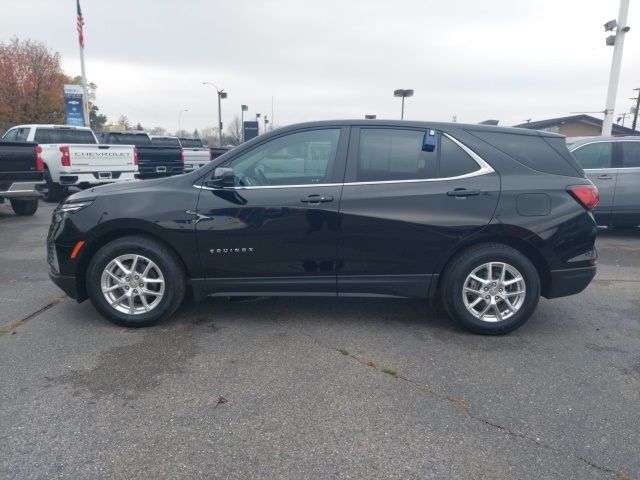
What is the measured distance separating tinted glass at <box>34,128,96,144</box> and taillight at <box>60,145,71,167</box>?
266 centimetres

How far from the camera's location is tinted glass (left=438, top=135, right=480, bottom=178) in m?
4.08

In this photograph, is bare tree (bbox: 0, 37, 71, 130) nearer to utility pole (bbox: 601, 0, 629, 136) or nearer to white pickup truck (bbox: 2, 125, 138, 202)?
white pickup truck (bbox: 2, 125, 138, 202)

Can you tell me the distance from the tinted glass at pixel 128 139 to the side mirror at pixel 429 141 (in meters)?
16.3

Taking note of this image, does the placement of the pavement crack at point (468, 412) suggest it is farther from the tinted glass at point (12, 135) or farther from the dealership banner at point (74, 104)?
the dealership banner at point (74, 104)

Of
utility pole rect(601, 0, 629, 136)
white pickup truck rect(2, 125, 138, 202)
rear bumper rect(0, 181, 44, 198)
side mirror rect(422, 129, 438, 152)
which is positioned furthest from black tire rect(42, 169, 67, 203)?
utility pole rect(601, 0, 629, 136)

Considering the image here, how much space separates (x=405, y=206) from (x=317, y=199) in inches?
28.3

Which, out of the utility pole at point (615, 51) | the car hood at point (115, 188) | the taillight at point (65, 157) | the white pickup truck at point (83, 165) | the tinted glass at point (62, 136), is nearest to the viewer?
the car hood at point (115, 188)

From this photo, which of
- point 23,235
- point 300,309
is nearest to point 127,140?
point 23,235

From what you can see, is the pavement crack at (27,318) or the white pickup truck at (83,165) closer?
the pavement crack at (27,318)

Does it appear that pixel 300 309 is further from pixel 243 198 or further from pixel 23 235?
pixel 23 235

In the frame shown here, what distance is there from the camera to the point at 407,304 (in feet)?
16.4

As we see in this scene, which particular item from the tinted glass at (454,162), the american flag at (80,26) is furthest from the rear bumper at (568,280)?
the american flag at (80,26)

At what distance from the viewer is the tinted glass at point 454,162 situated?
4.08 metres

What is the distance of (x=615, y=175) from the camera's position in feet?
27.5
